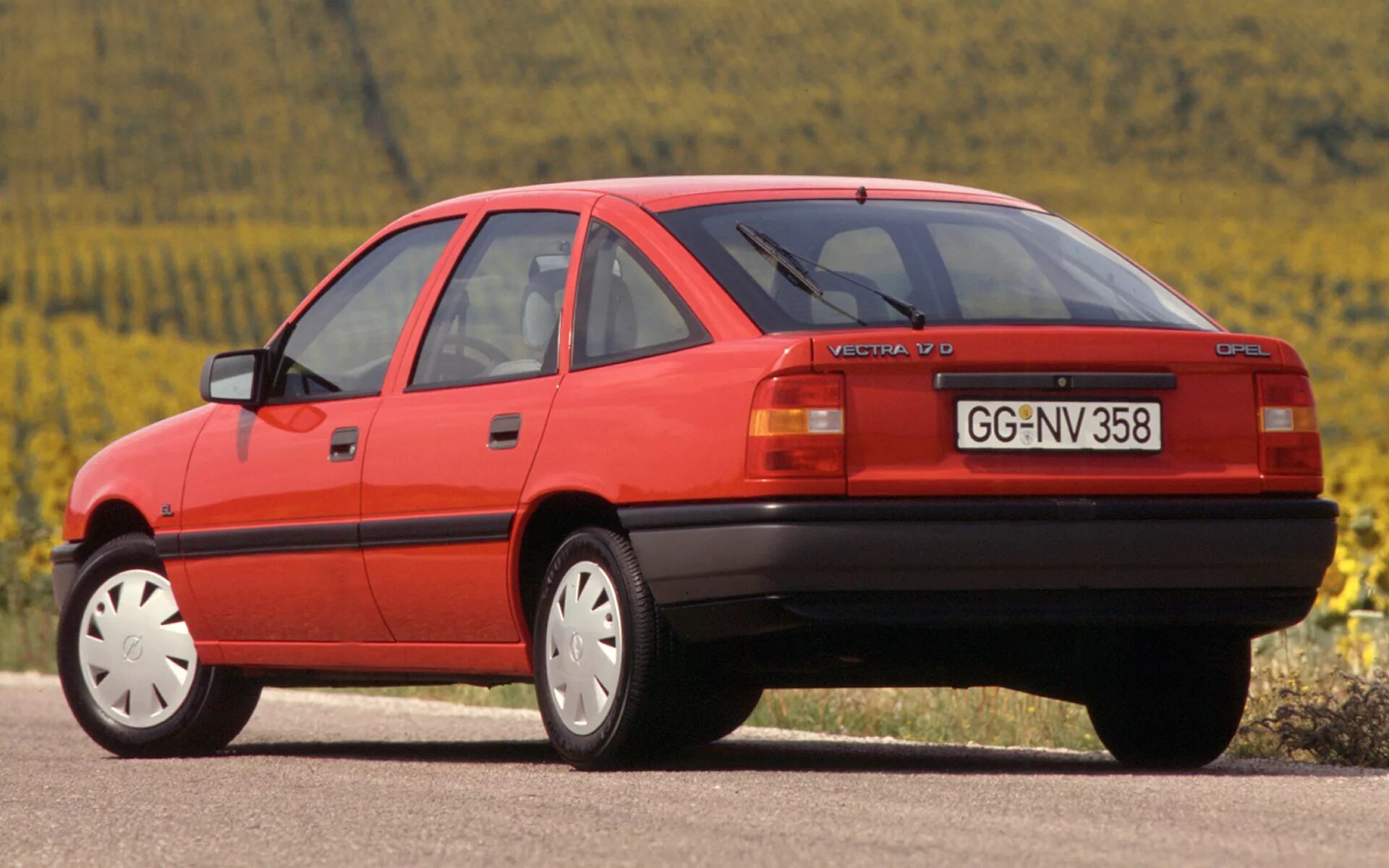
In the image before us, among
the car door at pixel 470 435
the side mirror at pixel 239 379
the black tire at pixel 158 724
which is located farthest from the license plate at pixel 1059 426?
the black tire at pixel 158 724

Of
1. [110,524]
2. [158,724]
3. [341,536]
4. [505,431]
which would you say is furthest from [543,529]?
[110,524]

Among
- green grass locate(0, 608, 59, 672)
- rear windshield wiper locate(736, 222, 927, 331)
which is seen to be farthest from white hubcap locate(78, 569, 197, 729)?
green grass locate(0, 608, 59, 672)

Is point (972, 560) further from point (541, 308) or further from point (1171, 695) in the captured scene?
point (541, 308)

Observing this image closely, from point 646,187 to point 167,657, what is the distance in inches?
97.8

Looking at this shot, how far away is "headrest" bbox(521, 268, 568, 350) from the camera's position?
7605 mm

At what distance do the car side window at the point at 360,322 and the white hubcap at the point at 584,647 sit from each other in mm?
1211

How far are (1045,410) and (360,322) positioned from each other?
2.61 meters

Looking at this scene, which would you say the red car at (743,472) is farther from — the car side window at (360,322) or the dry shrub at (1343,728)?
the dry shrub at (1343,728)

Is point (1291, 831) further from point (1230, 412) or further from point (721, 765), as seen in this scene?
point (721, 765)

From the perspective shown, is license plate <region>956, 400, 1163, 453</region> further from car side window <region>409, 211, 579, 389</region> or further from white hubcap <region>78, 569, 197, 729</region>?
white hubcap <region>78, 569, 197, 729</region>

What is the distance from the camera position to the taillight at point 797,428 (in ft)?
21.6

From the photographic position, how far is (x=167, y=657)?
352 inches

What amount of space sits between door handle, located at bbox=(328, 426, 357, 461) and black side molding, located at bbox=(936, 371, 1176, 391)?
2.10 metres

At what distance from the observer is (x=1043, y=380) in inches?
265
